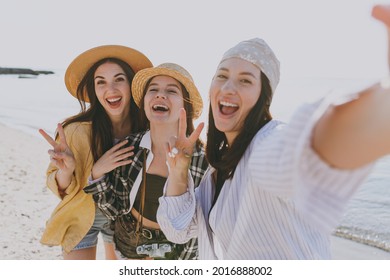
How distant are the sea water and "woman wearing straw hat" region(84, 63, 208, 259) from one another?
0.81 meters

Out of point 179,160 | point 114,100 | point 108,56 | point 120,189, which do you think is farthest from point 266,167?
point 108,56

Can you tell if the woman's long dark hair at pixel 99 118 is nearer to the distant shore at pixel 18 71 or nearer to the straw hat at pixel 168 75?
the straw hat at pixel 168 75

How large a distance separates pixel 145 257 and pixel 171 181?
77 centimetres

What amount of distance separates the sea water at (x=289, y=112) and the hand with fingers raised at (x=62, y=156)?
1.22 m

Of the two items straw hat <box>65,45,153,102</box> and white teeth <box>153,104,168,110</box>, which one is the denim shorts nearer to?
white teeth <box>153,104,168,110</box>

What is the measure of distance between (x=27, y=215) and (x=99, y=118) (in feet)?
7.33

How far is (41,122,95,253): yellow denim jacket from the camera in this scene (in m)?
2.52

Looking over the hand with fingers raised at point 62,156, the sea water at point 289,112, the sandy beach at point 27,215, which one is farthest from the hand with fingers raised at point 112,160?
the sandy beach at point 27,215

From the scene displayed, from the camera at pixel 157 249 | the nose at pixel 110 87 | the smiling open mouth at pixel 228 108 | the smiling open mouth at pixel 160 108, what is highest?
the nose at pixel 110 87

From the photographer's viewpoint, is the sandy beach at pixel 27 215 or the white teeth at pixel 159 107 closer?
the white teeth at pixel 159 107

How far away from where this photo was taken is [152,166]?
2.45 m

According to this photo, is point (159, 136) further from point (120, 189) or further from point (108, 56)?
point (108, 56)

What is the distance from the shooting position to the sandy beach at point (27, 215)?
3707 millimetres
